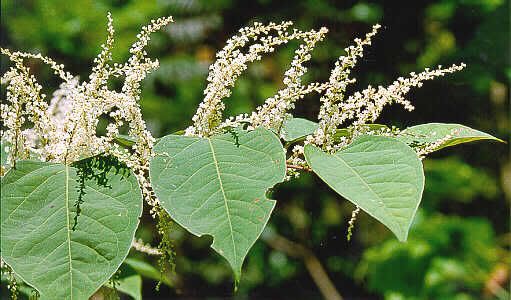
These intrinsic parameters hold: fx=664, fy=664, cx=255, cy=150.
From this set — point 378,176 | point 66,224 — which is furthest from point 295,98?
point 66,224

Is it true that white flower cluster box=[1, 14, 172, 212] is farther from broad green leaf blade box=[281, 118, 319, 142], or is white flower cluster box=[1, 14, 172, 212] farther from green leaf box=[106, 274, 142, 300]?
green leaf box=[106, 274, 142, 300]

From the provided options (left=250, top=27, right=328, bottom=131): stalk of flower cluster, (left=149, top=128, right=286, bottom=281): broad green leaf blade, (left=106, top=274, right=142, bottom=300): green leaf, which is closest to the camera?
(left=149, top=128, right=286, bottom=281): broad green leaf blade

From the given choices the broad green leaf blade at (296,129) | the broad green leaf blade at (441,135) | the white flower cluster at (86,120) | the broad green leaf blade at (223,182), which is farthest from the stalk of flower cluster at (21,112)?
the broad green leaf blade at (441,135)

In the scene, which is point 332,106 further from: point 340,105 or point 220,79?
point 220,79

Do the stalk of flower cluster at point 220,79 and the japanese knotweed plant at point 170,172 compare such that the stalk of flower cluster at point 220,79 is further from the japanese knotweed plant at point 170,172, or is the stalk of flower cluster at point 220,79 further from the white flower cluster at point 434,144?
the white flower cluster at point 434,144

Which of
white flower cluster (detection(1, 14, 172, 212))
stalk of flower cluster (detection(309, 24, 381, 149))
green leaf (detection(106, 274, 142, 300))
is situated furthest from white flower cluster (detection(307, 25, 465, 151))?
green leaf (detection(106, 274, 142, 300))

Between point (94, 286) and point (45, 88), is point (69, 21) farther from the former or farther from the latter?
point (94, 286)
